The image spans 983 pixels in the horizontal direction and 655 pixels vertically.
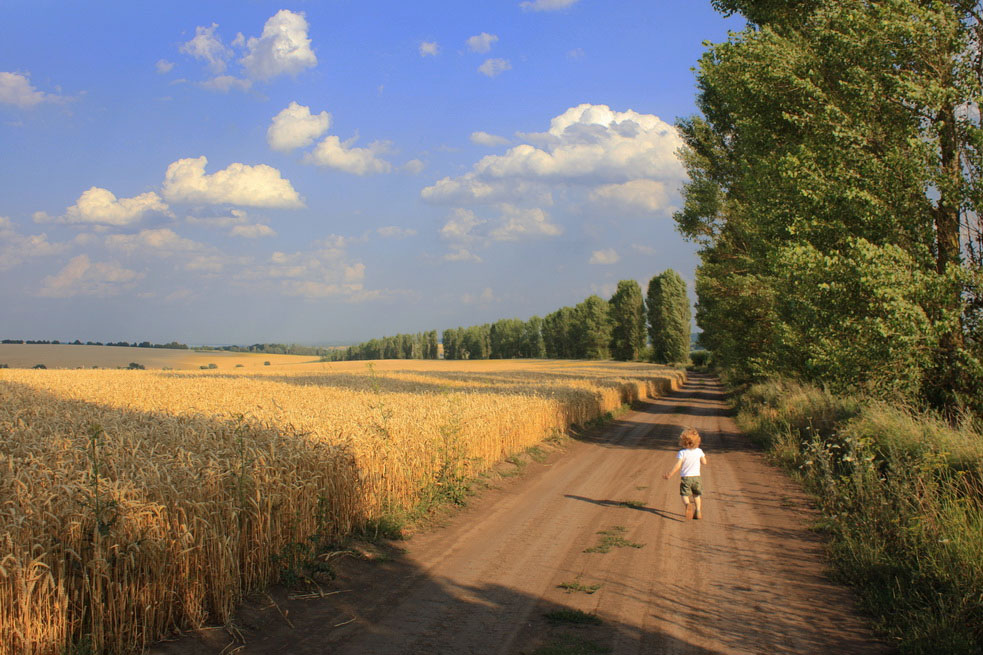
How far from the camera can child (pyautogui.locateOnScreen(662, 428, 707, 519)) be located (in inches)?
361

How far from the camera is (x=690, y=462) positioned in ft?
30.9

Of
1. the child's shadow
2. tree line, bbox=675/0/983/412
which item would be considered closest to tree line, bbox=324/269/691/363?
tree line, bbox=675/0/983/412

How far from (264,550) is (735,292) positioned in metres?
22.7

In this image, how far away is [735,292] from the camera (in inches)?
972

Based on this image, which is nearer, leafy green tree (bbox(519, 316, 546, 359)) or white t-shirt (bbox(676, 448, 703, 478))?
white t-shirt (bbox(676, 448, 703, 478))

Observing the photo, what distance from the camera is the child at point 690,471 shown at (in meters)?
9.16

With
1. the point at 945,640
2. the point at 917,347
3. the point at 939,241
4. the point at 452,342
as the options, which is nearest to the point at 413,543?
the point at 945,640

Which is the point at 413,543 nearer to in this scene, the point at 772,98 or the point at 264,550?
the point at 264,550

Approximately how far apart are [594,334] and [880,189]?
3680 inches

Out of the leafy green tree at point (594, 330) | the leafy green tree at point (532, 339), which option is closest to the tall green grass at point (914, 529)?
the leafy green tree at point (594, 330)

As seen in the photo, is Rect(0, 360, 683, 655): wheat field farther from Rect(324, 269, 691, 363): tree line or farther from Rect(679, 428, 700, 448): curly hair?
Rect(324, 269, 691, 363): tree line

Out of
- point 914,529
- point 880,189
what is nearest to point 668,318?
point 880,189

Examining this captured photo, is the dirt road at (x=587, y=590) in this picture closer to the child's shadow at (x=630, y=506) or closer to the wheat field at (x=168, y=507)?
the child's shadow at (x=630, y=506)

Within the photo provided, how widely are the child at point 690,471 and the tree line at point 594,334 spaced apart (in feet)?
267
